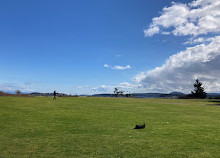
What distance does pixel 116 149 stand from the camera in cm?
902

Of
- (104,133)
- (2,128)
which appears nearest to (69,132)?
(104,133)

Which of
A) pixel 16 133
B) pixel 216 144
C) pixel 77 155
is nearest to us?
pixel 77 155

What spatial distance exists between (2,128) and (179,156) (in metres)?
11.5

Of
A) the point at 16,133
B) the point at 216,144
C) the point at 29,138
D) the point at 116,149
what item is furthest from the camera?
the point at 16,133

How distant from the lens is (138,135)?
1186 centimetres

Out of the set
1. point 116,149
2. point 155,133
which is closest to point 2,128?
point 116,149

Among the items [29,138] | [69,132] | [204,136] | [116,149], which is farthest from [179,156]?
[29,138]

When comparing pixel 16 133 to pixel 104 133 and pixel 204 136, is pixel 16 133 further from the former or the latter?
pixel 204 136

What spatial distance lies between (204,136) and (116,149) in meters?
6.32

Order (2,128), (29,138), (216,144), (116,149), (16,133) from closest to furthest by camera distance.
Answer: (116,149) → (216,144) → (29,138) → (16,133) → (2,128)

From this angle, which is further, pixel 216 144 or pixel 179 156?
pixel 216 144

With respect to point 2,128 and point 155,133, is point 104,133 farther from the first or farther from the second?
point 2,128

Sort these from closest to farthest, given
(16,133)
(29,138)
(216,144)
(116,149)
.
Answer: (116,149) < (216,144) < (29,138) < (16,133)

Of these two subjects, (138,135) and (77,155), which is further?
(138,135)
